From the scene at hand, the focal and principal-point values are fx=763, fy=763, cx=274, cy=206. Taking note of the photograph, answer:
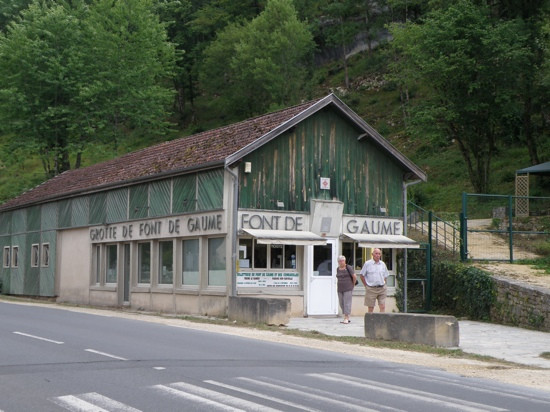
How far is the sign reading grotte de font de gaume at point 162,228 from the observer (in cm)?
2225

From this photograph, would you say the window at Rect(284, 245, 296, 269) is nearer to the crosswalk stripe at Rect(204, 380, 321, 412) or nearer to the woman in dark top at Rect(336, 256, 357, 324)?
the woman in dark top at Rect(336, 256, 357, 324)

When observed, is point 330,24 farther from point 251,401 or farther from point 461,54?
point 251,401

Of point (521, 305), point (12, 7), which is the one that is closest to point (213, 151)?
point (521, 305)

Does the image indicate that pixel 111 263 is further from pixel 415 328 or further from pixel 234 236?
pixel 415 328

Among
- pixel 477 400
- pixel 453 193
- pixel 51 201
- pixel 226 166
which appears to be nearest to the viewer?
pixel 477 400

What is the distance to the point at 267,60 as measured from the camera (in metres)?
57.3

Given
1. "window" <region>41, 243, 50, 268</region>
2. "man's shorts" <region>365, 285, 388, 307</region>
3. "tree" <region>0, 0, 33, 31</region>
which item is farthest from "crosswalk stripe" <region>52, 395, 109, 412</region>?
"tree" <region>0, 0, 33, 31</region>

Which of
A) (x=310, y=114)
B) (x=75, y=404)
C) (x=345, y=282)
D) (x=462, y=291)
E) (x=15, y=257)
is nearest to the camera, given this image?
(x=75, y=404)

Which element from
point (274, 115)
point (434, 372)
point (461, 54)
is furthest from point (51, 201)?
point (434, 372)

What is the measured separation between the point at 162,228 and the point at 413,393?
16415mm

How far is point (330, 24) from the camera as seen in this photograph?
245ft

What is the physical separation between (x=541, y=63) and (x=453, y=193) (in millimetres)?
8163

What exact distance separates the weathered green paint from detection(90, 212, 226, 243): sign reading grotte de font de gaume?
1159 mm

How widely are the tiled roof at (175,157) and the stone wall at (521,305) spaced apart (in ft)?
25.8
